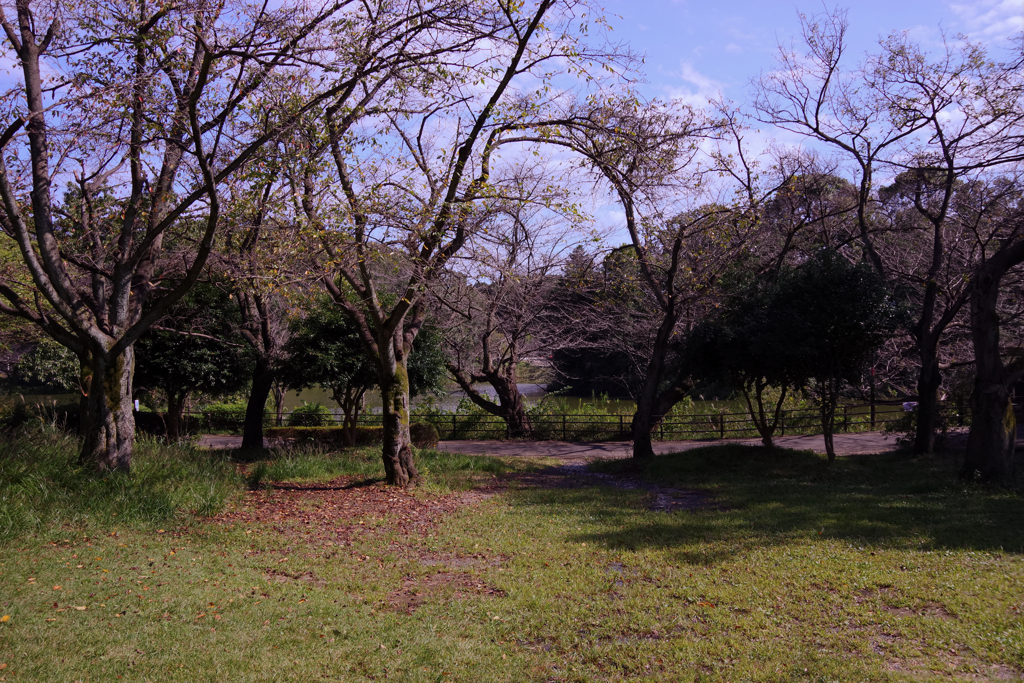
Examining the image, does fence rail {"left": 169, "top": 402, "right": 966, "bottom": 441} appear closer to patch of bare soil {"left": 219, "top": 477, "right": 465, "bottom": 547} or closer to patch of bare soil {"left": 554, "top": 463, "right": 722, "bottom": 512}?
patch of bare soil {"left": 554, "top": 463, "right": 722, "bottom": 512}

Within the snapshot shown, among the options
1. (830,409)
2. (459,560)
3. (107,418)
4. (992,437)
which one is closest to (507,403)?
(830,409)

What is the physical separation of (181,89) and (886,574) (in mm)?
10313

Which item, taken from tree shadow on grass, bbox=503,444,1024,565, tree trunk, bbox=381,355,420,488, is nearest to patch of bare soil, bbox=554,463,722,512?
tree shadow on grass, bbox=503,444,1024,565

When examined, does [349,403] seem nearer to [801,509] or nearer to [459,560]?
[459,560]

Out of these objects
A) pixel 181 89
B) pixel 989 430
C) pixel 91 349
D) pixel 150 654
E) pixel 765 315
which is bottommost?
pixel 150 654

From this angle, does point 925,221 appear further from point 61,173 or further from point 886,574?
point 61,173

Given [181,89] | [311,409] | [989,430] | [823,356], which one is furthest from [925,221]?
[311,409]

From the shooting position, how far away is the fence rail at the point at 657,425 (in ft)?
72.1

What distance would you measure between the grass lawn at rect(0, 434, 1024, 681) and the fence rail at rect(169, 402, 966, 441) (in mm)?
11313

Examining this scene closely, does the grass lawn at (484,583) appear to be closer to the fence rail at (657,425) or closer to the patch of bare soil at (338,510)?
the patch of bare soil at (338,510)

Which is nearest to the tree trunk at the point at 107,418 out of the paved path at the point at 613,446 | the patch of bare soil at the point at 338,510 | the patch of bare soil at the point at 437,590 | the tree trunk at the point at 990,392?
the patch of bare soil at the point at 338,510

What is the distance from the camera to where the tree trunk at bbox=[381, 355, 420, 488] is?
11.4 m

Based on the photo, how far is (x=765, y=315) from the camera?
1378cm

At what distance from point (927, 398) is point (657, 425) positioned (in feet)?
29.7
